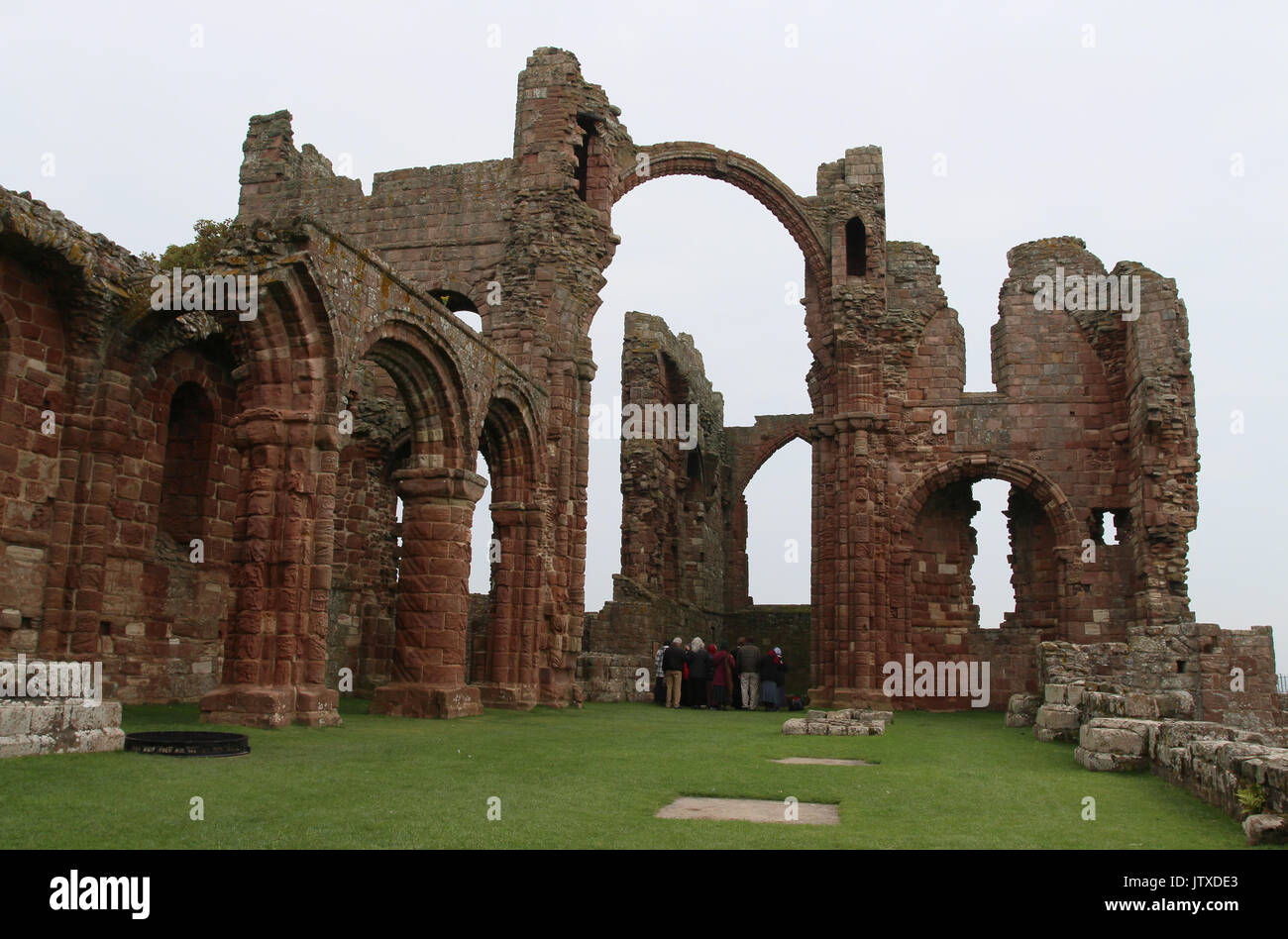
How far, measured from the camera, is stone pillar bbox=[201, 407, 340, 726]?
1042 centimetres

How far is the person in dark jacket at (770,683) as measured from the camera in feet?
63.3

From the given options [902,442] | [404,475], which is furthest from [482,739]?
[902,442]

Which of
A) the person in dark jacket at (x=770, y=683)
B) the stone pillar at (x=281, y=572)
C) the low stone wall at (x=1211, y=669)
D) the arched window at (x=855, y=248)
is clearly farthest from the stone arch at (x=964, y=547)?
the stone pillar at (x=281, y=572)

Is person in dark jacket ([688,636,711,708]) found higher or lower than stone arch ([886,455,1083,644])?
lower

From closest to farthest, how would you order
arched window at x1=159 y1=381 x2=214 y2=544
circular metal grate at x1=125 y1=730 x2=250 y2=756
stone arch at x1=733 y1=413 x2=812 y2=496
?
circular metal grate at x1=125 y1=730 x2=250 y2=756
arched window at x1=159 y1=381 x2=214 y2=544
stone arch at x1=733 y1=413 x2=812 y2=496

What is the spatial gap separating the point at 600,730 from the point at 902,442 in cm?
1148

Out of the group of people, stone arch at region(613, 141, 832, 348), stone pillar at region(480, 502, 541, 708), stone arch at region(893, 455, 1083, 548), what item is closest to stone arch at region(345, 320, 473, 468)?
stone pillar at region(480, 502, 541, 708)

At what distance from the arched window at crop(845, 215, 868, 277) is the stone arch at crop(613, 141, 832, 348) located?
0.49 metres

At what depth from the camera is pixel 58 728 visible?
7301 mm

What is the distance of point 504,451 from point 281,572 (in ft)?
21.9

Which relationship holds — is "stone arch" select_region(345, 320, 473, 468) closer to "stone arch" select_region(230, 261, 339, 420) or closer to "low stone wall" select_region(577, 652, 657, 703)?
"stone arch" select_region(230, 261, 339, 420)

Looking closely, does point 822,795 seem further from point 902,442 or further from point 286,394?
point 902,442

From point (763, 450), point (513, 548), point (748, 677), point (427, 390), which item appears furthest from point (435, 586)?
point (763, 450)

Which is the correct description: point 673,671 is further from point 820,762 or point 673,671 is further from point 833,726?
point 820,762
